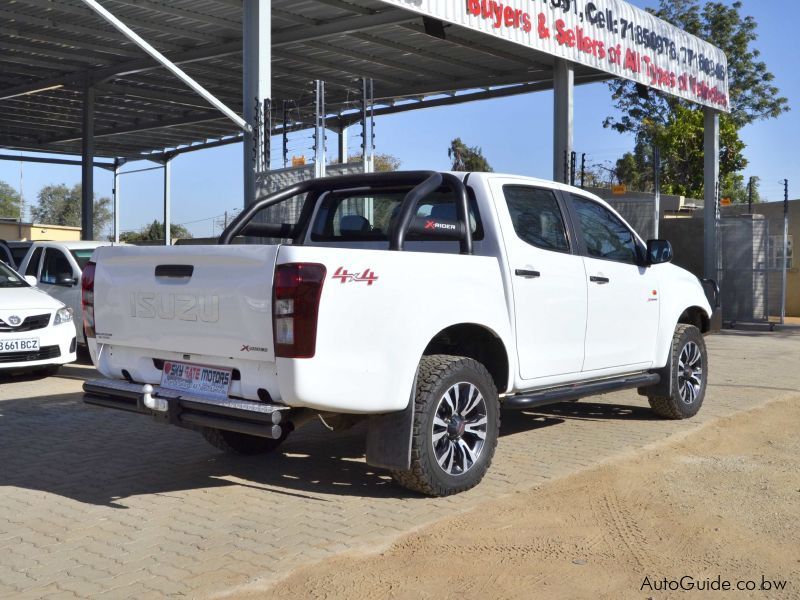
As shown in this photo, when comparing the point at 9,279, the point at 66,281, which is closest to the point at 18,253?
the point at 66,281

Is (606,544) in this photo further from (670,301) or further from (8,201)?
(8,201)

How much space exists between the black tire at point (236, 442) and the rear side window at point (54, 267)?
6.87 m

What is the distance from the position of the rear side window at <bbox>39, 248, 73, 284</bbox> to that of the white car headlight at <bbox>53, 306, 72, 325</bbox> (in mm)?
1849

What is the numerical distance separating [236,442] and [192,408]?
1463 mm

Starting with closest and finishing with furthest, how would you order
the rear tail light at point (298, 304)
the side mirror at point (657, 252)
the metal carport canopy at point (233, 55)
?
1. the rear tail light at point (298, 304)
2. the side mirror at point (657, 252)
3. the metal carport canopy at point (233, 55)

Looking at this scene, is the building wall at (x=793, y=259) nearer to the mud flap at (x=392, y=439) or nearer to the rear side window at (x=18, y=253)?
the rear side window at (x=18, y=253)

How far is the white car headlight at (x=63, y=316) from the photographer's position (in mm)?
10484

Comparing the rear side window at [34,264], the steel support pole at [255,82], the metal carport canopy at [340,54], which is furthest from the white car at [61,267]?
the metal carport canopy at [340,54]

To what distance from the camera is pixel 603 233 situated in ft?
23.2

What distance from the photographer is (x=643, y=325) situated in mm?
7312

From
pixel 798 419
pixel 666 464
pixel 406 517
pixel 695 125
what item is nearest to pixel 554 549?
pixel 406 517

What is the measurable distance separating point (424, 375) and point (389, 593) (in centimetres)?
158

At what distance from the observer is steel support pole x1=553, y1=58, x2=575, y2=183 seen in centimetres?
1670

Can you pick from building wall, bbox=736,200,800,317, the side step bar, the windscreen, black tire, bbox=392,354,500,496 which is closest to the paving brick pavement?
black tire, bbox=392,354,500,496
